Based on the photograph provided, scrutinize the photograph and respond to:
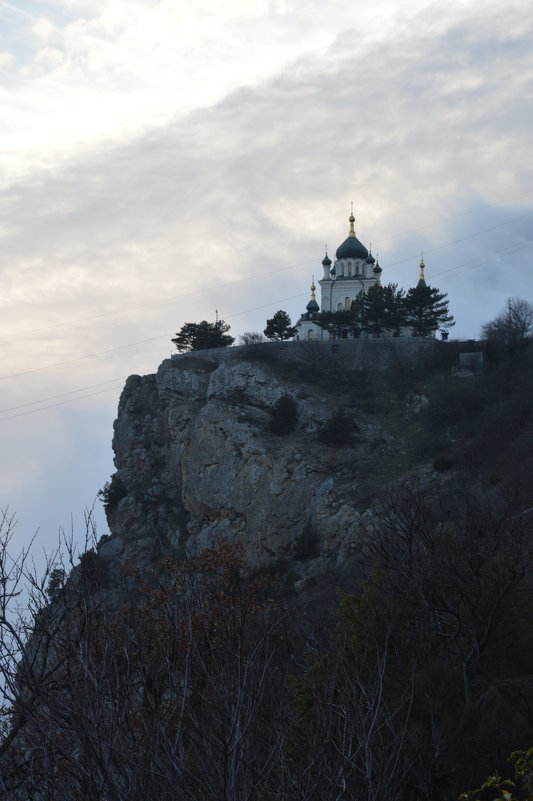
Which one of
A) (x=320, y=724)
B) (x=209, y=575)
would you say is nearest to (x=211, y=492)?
(x=209, y=575)

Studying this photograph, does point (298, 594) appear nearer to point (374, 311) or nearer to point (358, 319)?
point (374, 311)

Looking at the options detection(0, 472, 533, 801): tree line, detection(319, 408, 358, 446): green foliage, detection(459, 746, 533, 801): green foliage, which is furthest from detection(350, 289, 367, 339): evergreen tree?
detection(459, 746, 533, 801): green foliage

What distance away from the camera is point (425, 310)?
53375 millimetres

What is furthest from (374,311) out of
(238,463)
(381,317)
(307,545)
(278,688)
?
(278,688)

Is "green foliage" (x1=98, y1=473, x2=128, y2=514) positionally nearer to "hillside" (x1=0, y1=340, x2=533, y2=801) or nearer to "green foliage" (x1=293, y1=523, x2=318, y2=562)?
"hillside" (x1=0, y1=340, x2=533, y2=801)

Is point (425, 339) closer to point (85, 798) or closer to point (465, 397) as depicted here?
point (465, 397)

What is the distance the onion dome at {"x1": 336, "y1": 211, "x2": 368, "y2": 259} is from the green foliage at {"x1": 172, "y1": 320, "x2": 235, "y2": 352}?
10.2 meters

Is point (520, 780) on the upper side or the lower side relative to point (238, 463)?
lower

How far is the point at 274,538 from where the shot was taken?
4056 centimetres

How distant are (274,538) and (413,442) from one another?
7.95m

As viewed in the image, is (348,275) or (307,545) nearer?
(307,545)

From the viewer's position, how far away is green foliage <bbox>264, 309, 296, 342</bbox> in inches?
2180

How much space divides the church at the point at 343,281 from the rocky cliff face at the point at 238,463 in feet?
30.0

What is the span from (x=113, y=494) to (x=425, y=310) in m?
20.9
